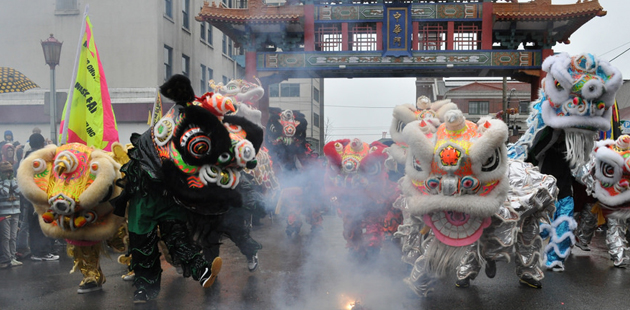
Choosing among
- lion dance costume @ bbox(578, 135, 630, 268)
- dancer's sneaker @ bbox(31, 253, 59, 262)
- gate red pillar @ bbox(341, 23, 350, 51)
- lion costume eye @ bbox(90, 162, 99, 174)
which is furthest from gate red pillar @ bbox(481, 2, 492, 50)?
lion costume eye @ bbox(90, 162, 99, 174)

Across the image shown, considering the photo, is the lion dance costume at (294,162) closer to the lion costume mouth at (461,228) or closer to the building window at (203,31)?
the lion costume mouth at (461,228)

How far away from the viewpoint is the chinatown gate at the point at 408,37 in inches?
542

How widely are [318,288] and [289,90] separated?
86.6 ft

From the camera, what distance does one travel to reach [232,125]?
414 centimetres

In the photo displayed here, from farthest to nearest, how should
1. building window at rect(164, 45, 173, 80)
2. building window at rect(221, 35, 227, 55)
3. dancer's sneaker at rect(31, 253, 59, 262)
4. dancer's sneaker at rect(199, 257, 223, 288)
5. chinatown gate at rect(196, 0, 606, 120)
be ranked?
building window at rect(221, 35, 227, 55) → building window at rect(164, 45, 173, 80) → chinatown gate at rect(196, 0, 606, 120) → dancer's sneaker at rect(31, 253, 59, 262) → dancer's sneaker at rect(199, 257, 223, 288)

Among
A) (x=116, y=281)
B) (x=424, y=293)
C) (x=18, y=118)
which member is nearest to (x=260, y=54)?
(x=18, y=118)

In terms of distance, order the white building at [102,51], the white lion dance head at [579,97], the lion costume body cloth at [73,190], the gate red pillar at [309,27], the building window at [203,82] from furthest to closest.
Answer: the building window at [203,82] → the white building at [102,51] → the gate red pillar at [309,27] → the white lion dance head at [579,97] → the lion costume body cloth at [73,190]

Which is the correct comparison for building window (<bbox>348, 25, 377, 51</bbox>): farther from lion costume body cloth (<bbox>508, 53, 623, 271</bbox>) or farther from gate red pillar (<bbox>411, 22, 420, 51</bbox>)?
lion costume body cloth (<bbox>508, 53, 623, 271</bbox>)

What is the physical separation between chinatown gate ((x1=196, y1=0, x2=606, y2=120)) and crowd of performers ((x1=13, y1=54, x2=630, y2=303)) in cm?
870

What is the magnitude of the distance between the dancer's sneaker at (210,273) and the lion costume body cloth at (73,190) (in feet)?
3.38

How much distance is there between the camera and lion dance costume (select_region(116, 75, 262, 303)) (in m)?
3.82

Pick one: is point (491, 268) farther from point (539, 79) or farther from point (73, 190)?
point (539, 79)

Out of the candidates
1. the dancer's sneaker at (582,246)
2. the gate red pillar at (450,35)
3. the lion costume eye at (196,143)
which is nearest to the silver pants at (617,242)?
the dancer's sneaker at (582,246)

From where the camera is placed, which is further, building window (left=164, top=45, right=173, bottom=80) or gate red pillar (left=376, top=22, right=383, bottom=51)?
Result: building window (left=164, top=45, right=173, bottom=80)
